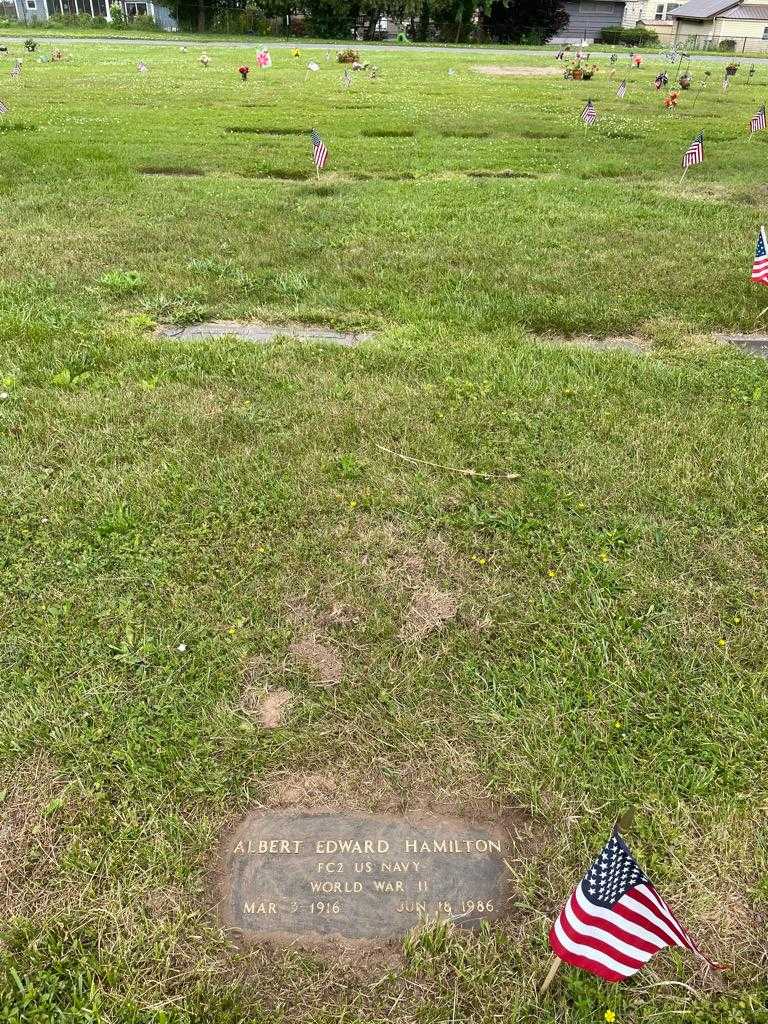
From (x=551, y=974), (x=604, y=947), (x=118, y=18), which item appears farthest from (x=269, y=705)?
(x=118, y=18)

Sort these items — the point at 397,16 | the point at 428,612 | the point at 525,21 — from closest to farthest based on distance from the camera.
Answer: the point at 428,612 < the point at 397,16 < the point at 525,21

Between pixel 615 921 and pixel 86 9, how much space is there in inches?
3003

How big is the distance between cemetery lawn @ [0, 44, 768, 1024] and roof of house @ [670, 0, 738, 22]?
61.9 metres

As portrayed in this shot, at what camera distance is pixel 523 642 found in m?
2.98

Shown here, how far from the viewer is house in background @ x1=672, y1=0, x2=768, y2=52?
2024 inches

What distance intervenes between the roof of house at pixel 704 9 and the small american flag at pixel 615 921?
68825 millimetres

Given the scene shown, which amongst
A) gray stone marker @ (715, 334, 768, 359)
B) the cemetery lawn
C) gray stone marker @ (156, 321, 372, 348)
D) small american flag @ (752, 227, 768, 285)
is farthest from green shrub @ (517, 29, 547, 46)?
gray stone marker @ (156, 321, 372, 348)

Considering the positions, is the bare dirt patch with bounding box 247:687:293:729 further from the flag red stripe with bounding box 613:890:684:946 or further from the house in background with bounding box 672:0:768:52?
the house in background with bounding box 672:0:768:52

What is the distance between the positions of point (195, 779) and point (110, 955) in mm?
585

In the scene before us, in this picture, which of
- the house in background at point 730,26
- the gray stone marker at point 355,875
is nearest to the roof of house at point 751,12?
the house in background at point 730,26

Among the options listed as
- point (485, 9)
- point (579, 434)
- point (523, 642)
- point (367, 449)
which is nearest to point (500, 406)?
point (579, 434)

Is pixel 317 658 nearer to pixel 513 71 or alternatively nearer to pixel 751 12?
pixel 513 71

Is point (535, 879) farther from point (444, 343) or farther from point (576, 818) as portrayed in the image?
A: point (444, 343)

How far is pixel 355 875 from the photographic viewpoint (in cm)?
222
